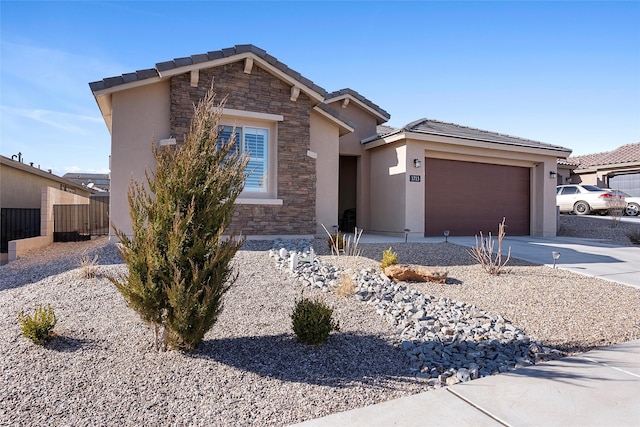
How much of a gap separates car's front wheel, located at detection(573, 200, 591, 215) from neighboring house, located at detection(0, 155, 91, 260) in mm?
23444

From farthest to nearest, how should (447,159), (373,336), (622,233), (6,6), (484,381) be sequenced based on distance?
(622,233) < (447,159) < (6,6) < (373,336) < (484,381)

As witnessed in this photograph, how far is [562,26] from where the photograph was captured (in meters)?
9.14

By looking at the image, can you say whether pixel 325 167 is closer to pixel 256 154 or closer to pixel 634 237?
pixel 256 154

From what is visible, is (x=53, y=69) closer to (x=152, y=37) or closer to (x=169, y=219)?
(x=152, y=37)

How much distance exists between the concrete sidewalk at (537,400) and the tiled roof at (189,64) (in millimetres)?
8509

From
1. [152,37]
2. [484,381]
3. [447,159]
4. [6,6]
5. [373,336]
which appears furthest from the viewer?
[447,159]

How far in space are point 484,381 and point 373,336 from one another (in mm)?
1286

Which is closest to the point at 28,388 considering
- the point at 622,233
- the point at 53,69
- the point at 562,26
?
the point at 53,69

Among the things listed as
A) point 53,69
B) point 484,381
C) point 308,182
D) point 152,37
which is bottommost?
point 484,381

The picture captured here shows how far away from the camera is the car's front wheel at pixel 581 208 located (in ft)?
62.6

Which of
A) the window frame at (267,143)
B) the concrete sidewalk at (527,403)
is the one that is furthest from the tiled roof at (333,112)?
the concrete sidewalk at (527,403)

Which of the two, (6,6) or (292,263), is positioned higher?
(6,6)

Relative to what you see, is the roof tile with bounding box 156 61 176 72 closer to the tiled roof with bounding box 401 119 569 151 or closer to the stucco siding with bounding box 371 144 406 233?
the tiled roof with bounding box 401 119 569 151

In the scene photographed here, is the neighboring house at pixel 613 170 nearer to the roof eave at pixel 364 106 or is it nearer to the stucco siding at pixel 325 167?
the roof eave at pixel 364 106
